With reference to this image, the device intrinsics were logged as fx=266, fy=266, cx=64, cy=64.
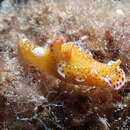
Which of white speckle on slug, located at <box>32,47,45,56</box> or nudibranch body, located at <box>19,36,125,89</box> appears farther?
white speckle on slug, located at <box>32,47,45,56</box>

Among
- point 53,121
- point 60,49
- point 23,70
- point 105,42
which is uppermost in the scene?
point 60,49

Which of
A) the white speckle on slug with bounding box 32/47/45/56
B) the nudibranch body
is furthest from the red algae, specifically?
the white speckle on slug with bounding box 32/47/45/56

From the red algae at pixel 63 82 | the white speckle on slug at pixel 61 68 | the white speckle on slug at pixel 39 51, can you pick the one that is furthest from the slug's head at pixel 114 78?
the white speckle on slug at pixel 39 51

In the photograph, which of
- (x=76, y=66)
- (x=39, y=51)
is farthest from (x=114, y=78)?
(x=39, y=51)

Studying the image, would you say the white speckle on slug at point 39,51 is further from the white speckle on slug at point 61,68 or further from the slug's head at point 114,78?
the slug's head at point 114,78

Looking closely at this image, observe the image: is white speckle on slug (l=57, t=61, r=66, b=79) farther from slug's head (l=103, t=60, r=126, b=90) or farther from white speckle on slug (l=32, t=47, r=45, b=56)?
slug's head (l=103, t=60, r=126, b=90)

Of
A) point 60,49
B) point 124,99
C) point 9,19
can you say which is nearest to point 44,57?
point 60,49

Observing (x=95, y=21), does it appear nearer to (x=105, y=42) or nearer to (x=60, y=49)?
(x=105, y=42)

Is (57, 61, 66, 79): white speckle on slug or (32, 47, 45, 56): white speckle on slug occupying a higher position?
(32, 47, 45, 56): white speckle on slug
